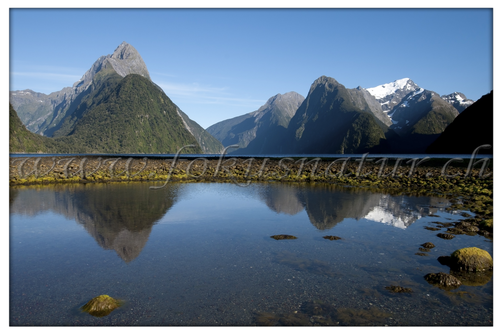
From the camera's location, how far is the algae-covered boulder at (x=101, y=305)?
290 inches

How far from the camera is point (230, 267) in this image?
413 inches

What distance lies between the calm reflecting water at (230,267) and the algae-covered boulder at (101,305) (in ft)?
0.67

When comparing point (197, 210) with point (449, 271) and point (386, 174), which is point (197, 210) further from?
point (386, 174)

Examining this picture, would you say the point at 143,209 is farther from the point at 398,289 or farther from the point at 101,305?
the point at 398,289

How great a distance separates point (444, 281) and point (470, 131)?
193m

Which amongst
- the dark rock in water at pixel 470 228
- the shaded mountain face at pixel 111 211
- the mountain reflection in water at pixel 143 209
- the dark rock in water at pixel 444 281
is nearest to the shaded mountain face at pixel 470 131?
the mountain reflection in water at pixel 143 209

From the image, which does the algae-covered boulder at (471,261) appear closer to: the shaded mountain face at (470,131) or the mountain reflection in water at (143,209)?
the mountain reflection in water at (143,209)

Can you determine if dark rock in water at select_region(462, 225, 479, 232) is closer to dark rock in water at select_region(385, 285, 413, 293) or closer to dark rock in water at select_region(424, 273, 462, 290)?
dark rock in water at select_region(424, 273, 462, 290)

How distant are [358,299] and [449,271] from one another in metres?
4.52

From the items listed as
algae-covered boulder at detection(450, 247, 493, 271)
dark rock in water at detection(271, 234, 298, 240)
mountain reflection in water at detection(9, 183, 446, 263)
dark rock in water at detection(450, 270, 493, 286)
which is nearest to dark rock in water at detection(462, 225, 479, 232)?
mountain reflection in water at detection(9, 183, 446, 263)

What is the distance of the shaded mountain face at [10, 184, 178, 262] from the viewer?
44.0ft

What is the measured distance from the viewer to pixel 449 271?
1021cm

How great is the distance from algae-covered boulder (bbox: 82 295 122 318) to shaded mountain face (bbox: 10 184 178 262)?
3479 millimetres
